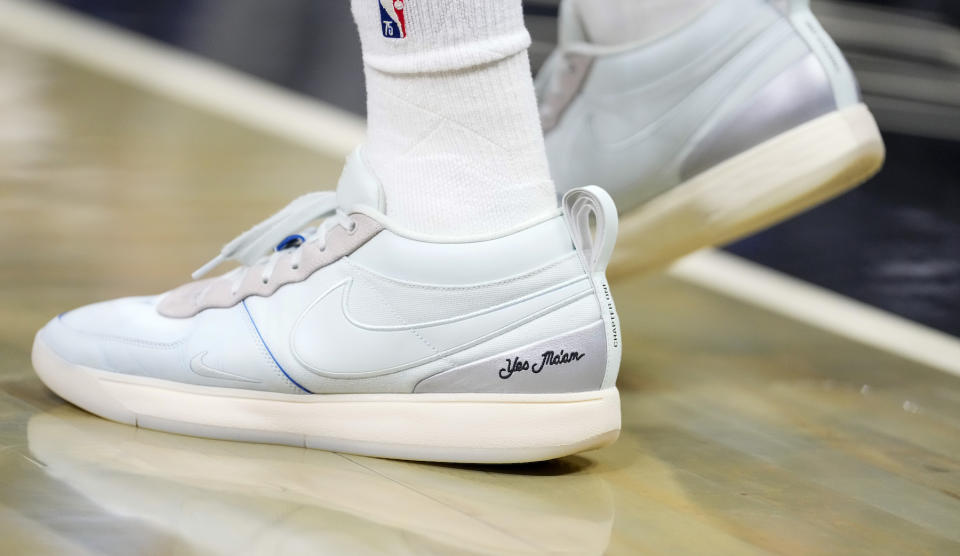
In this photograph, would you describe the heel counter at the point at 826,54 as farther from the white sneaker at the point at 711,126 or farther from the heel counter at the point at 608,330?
the heel counter at the point at 608,330

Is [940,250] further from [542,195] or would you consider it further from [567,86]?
[542,195]

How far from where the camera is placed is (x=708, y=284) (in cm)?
147

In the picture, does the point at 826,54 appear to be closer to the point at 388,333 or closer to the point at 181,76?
the point at 388,333

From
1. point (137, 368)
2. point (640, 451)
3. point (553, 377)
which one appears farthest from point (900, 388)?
point (137, 368)

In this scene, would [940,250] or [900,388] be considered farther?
[940,250]

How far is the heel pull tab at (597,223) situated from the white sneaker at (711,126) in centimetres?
25

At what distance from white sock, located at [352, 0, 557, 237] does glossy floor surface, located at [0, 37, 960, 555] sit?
0.19m

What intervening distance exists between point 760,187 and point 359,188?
37 centimetres

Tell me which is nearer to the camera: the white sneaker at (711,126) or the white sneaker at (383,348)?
the white sneaker at (383,348)

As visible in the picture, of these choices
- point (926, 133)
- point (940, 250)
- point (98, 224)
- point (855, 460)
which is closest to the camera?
point (855, 460)

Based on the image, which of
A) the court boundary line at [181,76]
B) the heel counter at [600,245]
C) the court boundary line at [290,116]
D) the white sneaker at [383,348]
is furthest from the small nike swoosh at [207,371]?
the court boundary line at [181,76]

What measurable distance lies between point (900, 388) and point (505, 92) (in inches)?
21.9

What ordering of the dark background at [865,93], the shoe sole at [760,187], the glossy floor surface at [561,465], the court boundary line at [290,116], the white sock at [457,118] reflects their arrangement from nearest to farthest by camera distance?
1. the glossy floor surface at [561,465]
2. the white sock at [457,118]
3. the shoe sole at [760,187]
4. the court boundary line at [290,116]
5. the dark background at [865,93]

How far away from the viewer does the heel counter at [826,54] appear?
3.29 feet
